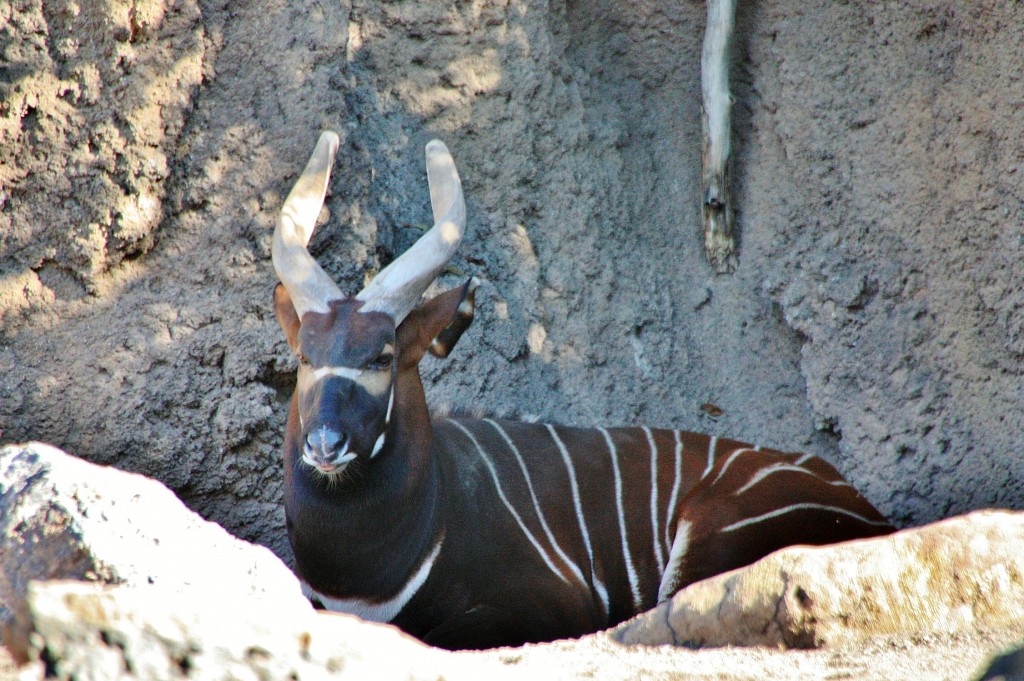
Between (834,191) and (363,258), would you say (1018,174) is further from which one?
(363,258)

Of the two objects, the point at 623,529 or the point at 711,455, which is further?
the point at 711,455

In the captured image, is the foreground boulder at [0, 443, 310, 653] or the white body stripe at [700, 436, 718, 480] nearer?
the foreground boulder at [0, 443, 310, 653]

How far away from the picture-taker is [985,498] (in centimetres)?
389

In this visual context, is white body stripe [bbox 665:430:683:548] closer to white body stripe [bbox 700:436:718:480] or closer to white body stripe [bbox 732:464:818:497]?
white body stripe [bbox 700:436:718:480]

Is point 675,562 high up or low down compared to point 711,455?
down

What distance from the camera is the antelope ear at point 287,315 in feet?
12.1

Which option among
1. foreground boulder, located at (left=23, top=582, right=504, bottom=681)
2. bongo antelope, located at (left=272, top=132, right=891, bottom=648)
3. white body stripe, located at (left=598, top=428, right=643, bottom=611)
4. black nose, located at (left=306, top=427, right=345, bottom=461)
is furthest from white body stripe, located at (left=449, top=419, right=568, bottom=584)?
foreground boulder, located at (left=23, top=582, right=504, bottom=681)

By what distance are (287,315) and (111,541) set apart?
126 centimetres

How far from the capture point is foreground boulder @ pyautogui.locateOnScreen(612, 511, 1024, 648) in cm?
254

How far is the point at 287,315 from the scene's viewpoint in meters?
3.75

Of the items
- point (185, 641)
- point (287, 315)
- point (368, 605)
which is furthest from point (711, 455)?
point (185, 641)

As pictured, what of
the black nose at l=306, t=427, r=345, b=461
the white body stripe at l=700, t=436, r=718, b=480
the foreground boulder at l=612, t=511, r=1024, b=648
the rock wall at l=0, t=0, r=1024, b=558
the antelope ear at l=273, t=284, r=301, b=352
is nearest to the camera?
the foreground boulder at l=612, t=511, r=1024, b=648

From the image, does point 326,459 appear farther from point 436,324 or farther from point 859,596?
point 859,596

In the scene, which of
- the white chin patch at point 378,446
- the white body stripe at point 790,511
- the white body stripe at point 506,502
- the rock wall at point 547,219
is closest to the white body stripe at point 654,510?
the white body stripe at point 790,511
